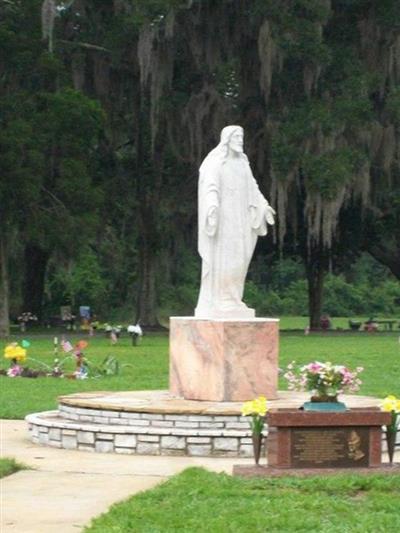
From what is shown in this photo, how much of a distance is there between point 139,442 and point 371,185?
92.1 feet

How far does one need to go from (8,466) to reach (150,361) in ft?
47.2

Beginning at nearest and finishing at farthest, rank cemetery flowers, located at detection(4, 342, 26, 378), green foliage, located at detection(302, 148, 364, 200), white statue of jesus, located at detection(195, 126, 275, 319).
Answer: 1. white statue of jesus, located at detection(195, 126, 275, 319)
2. cemetery flowers, located at detection(4, 342, 26, 378)
3. green foliage, located at detection(302, 148, 364, 200)

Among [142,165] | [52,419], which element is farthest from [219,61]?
[52,419]

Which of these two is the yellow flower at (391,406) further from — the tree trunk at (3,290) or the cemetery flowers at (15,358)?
the tree trunk at (3,290)

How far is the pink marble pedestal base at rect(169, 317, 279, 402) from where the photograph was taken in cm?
1535

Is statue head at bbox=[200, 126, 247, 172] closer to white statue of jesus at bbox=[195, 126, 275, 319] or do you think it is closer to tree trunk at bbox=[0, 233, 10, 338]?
white statue of jesus at bbox=[195, 126, 275, 319]

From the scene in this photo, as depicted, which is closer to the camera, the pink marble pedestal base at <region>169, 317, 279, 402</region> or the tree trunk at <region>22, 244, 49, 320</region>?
the pink marble pedestal base at <region>169, 317, 279, 402</region>

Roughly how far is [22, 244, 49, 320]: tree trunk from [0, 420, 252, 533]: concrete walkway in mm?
30160

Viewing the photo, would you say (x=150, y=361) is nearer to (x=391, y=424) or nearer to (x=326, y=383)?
(x=326, y=383)

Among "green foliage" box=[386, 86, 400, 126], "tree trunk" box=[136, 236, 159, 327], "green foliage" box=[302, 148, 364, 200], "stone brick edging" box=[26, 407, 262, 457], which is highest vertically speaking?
"green foliage" box=[386, 86, 400, 126]

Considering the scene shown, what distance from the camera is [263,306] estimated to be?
68062 mm

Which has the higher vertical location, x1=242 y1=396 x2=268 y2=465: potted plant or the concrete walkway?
x1=242 y1=396 x2=268 y2=465: potted plant

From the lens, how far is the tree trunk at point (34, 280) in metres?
45.4

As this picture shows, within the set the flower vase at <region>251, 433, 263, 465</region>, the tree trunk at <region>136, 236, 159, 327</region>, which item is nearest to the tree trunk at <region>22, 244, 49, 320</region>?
the tree trunk at <region>136, 236, 159, 327</region>
